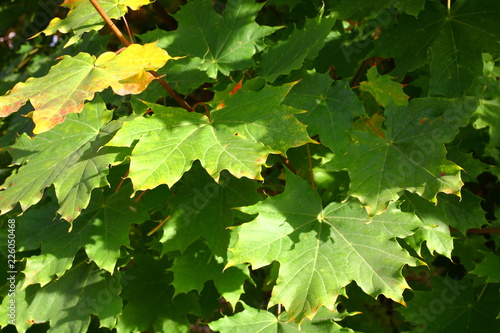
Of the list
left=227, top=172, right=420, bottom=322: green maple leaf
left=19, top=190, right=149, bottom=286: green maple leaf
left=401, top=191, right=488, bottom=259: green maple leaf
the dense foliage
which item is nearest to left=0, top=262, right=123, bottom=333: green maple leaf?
the dense foliage

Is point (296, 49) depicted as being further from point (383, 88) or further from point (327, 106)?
point (383, 88)

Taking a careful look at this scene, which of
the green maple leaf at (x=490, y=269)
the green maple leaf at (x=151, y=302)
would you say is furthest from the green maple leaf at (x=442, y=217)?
the green maple leaf at (x=151, y=302)

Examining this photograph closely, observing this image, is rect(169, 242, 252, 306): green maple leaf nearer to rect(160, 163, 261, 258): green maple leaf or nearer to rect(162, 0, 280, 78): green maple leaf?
rect(160, 163, 261, 258): green maple leaf

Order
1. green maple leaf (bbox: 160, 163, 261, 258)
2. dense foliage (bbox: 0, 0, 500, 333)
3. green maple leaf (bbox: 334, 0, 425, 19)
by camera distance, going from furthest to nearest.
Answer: green maple leaf (bbox: 334, 0, 425, 19) < green maple leaf (bbox: 160, 163, 261, 258) < dense foliage (bbox: 0, 0, 500, 333)

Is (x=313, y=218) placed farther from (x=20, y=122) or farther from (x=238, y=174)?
(x=20, y=122)

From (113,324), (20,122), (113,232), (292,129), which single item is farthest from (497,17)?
(20,122)

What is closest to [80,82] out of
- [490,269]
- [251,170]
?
[251,170]
